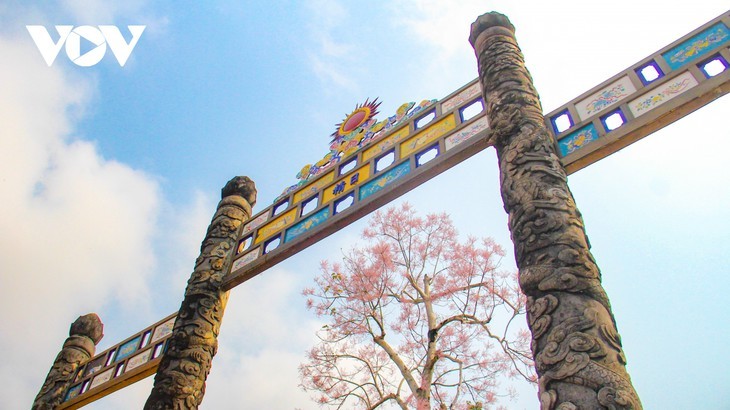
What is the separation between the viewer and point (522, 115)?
469 cm

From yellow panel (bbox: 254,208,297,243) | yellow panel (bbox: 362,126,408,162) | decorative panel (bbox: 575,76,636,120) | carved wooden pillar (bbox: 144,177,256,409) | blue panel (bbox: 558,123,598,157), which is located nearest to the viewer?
blue panel (bbox: 558,123,598,157)

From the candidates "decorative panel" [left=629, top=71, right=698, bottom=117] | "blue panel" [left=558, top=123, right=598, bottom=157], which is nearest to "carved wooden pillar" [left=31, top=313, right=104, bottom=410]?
"blue panel" [left=558, top=123, right=598, bottom=157]

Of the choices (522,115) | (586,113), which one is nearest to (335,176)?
(522,115)

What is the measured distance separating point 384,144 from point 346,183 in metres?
0.75

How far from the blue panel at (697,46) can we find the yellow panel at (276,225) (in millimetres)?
4921

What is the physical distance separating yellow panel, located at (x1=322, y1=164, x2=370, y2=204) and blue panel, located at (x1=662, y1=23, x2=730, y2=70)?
139 inches

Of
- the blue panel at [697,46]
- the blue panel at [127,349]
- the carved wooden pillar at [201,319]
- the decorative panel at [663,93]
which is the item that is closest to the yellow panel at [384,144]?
the carved wooden pillar at [201,319]

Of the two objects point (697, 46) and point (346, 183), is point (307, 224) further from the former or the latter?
point (697, 46)

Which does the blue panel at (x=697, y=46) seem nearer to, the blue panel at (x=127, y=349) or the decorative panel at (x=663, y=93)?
the decorative panel at (x=663, y=93)

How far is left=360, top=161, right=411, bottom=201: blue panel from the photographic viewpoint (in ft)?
19.3

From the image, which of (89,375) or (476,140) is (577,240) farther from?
(89,375)

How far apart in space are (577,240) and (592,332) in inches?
31.9

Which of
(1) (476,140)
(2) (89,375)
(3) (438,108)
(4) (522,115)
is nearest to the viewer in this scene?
(4) (522,115)

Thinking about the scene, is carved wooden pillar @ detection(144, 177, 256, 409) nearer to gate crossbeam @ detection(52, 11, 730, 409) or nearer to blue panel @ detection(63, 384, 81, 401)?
gate crossbeam @ detection(52, 11, 730, 409)
